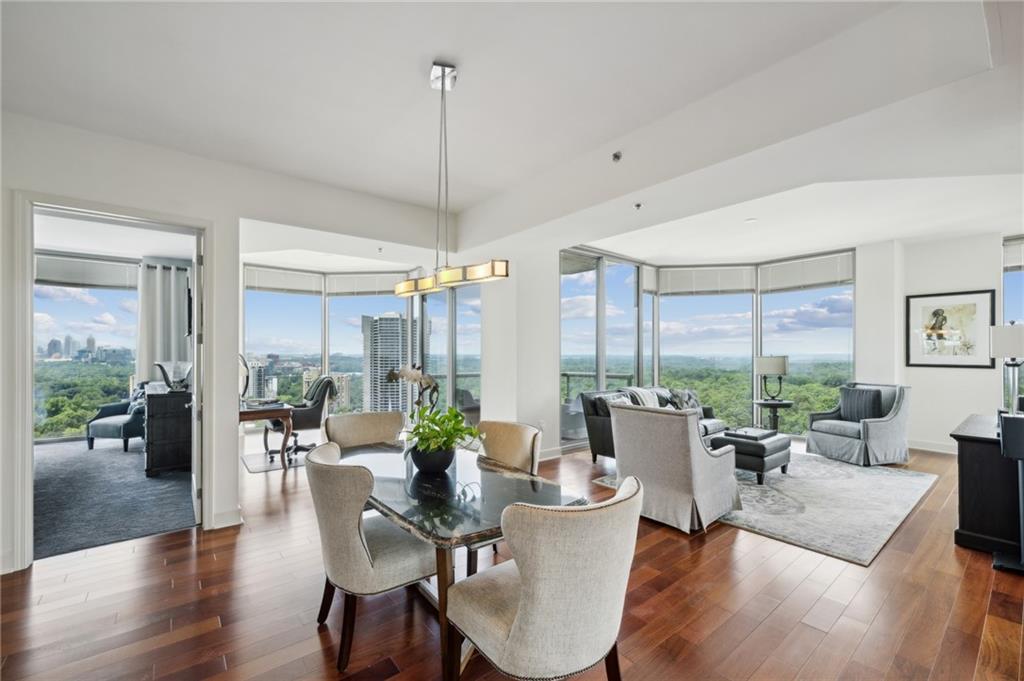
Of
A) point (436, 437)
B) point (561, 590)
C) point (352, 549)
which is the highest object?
point (436, 437)

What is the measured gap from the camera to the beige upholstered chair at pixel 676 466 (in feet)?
10.7

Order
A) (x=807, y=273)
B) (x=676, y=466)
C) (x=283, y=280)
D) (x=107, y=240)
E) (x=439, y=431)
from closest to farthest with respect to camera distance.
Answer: (x=439, y=431) → (x=676, y=466) → (x=107, y=240) → (x=807, y=273) → (x=283, y=280)

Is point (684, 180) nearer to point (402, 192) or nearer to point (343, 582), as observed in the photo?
point (402, 192)

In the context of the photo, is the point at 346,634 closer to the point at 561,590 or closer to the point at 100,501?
the point at 561,590

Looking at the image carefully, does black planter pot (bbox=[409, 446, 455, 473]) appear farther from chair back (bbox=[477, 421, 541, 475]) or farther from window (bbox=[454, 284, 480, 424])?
window (bbox=[454, 284, 480, 424])

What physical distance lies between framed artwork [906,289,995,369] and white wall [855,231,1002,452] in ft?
0.26

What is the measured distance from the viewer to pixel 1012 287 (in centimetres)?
544

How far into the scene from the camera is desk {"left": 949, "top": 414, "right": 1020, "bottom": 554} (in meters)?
2.94

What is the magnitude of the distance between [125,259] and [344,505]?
7195 millimetres

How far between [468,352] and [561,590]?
16.2 ft

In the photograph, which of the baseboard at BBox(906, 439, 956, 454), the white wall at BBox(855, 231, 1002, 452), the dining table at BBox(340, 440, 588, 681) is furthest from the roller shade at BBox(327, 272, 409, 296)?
the baseboard at BBox(906, 439, 956, 454)

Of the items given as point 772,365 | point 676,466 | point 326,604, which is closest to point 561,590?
point 326,604

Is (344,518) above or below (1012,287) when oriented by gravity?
below

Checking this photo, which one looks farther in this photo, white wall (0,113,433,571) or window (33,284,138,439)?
window (33,284,138,439)
